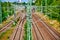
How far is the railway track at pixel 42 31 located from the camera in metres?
7.16

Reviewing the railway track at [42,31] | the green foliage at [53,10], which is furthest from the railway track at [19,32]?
the green foliage at [53,10]

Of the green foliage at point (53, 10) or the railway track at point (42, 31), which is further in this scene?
the green foliage at point (53, 10)

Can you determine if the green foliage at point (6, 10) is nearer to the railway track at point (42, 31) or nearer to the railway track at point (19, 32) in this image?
the railway track at point (19, 32)

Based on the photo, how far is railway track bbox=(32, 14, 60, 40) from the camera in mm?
7163

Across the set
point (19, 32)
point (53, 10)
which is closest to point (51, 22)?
point (53, 10)

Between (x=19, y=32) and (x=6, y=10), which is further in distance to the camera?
(x=6, y=10)

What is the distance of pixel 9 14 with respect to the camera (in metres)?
7.21

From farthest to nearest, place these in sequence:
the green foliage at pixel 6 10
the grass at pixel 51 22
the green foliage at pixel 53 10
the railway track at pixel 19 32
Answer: the green foliage at pixel 53 10 < the grass at pixel 51 22 < the green foliage at pixel 6 10 < the railway track at pixel 19 32

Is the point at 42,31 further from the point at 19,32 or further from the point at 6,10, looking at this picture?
the point at 6,10

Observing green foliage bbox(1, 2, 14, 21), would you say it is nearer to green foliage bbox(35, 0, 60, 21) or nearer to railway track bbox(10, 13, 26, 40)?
railway track bbox(10, 13, 26, 40)

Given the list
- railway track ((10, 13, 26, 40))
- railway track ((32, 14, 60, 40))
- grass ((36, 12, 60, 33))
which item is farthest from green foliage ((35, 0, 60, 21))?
railway track ((10, 13, 26, 40))

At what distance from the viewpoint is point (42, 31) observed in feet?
24.3

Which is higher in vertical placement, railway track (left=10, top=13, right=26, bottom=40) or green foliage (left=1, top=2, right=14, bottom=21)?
green foliage (left=1, top=2, right=14, bottom=21)

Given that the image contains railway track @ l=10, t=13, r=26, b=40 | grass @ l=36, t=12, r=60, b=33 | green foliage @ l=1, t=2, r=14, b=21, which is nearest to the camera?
railway track @ l=10, t=13, r=26, b=40
